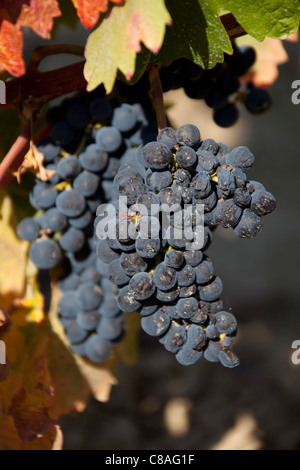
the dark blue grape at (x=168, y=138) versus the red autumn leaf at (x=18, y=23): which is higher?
the red autumn leaf at (x=18, y=23)

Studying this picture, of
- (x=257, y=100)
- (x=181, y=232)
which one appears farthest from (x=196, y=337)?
(x=257, y=100)

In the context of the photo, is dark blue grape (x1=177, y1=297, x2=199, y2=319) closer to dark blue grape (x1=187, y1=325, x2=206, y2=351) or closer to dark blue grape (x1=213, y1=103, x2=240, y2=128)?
dark blue grape (x1=187, y1=325, x2=206, y2=351)

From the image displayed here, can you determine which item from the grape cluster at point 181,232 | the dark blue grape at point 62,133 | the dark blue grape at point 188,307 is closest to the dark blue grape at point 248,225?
Answer: the grape cluster at point 181,232

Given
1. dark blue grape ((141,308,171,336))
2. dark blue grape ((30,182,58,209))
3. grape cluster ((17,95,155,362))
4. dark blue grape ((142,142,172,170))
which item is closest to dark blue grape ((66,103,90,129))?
grape cluster ((17,95,155,362))

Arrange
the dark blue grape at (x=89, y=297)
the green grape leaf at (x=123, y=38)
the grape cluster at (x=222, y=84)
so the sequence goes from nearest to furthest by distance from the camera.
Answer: the green grape leaf at (x=123, y=38)
the grape cluster at (x=222, y=84)
the dark blue grape at (x=89, y=297)

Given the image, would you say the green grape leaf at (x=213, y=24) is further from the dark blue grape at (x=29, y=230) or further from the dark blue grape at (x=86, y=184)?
Result: the dark blue grape at (x=29, y=230)

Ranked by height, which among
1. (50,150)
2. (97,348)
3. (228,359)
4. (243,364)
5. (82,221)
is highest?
(50,150)

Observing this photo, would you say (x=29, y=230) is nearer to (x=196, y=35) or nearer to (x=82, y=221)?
(x=82, y=221)
